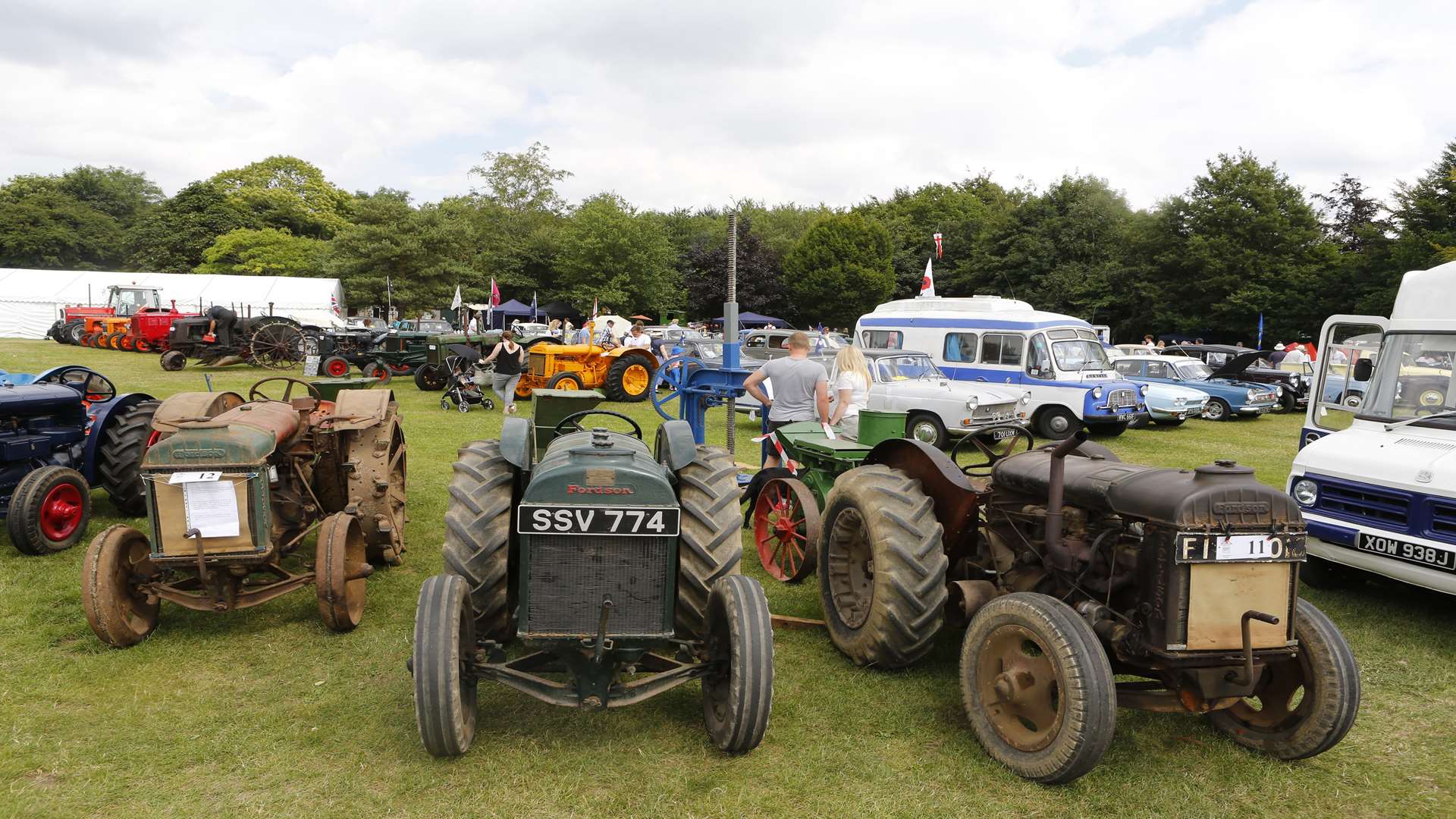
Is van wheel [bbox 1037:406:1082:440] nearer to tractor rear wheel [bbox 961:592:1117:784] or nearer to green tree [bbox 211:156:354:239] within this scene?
tractor rear wheel [bbox 961:592:1117:784]

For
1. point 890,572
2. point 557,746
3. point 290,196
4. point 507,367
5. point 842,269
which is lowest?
point 557,746

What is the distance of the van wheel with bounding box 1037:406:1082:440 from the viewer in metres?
14.0

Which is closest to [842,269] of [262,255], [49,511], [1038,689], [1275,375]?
[1275,375]

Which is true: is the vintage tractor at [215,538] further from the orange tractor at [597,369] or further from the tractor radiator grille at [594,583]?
the orange tractor at [597,369]

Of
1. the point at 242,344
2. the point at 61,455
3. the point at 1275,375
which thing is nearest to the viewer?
the point at 61,455

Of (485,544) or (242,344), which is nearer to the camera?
(485,544)

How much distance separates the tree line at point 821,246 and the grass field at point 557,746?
31.9 meters

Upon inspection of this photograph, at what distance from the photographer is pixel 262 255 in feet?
187

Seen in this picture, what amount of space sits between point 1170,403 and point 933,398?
19.6 feet

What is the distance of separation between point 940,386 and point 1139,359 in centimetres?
762

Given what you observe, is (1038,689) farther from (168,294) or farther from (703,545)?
(168,294)

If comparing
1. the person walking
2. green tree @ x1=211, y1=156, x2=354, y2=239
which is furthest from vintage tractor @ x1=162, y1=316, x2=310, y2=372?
green tree @ x1=211, y1=156, x2=354, y2=239

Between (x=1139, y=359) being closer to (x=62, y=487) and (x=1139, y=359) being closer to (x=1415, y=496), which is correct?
(x=1415, y=496)

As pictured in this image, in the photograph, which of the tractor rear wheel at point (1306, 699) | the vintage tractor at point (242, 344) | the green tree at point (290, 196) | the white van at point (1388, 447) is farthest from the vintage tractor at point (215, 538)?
the green tree at point (290, 196)
